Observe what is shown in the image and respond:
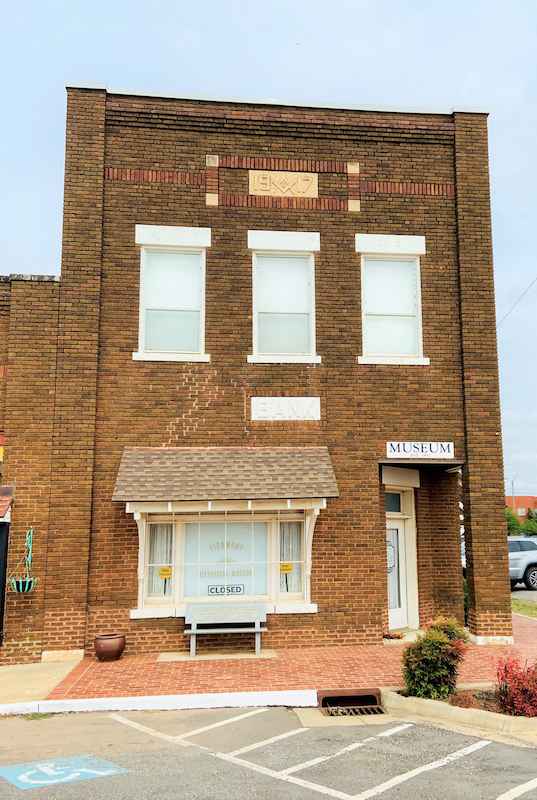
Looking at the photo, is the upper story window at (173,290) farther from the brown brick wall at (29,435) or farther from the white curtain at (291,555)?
the white curtain at (291,555)

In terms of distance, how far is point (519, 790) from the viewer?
5.50 m

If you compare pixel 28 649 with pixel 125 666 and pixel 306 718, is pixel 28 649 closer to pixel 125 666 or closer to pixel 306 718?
pixel 125 666

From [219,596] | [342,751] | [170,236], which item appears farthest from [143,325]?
[342,751]

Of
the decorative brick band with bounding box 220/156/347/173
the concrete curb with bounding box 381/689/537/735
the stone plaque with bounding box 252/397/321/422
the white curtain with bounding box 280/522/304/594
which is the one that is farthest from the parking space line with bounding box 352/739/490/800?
the decorative brick band with bounding box 220/156/347/173

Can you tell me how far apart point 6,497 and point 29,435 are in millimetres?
994

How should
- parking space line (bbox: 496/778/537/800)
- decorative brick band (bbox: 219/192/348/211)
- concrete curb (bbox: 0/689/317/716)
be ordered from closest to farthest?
parking space line (bbox: 496/778/537/800)
concrete curb (bbox: 0/689/317/716)
decorative brick band (bbox: 219/192/348/211)

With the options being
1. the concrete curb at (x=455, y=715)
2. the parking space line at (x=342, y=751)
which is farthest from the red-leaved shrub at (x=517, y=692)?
the parking space line at (x=342, y=751)

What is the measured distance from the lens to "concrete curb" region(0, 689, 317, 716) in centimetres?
814

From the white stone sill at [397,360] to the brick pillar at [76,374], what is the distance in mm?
4378

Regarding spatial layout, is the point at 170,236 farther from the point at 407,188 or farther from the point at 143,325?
the point at 407,188

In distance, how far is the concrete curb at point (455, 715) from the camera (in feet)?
23.1

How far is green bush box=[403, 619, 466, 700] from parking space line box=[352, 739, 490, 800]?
1.09m

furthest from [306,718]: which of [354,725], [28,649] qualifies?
[28,649]

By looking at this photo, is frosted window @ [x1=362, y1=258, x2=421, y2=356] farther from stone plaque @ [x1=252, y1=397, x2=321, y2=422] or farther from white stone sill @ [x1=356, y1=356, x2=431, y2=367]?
stone plaque @ [x1=252, y1=397, x2=321, y2=422]
